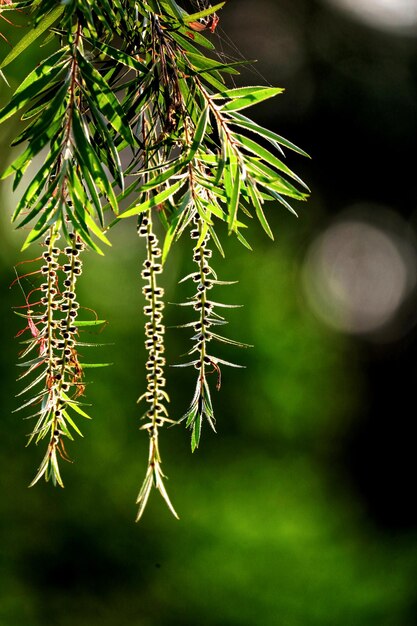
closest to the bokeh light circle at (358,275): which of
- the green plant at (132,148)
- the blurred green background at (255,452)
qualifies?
the blurred green background at (255,452)

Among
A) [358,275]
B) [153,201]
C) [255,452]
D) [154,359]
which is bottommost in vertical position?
[255,452]

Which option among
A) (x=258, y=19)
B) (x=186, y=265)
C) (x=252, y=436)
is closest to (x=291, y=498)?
(x=252, y=436)

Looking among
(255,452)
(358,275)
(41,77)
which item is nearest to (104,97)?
(41,77)

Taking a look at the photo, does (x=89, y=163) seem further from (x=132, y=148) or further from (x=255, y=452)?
(x=255, y=452)

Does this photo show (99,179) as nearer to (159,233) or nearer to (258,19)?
(159,233)

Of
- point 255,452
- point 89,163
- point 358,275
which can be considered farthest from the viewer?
point 358,275

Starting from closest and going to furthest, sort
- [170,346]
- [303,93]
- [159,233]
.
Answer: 1. [159,233]
2. [170,346]
3. [303,93]

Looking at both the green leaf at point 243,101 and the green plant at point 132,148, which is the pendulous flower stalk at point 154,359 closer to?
the green plant at point 132,148

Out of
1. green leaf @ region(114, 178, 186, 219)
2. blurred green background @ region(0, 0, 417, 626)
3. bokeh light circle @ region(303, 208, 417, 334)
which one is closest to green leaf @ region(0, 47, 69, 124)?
green leaf @ region(114, 178, 186, 219)
